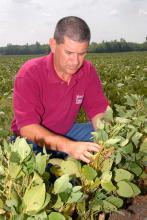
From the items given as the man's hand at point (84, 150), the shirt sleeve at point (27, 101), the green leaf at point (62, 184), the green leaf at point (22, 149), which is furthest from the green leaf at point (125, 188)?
the shirt sleeve at point (27, 101)

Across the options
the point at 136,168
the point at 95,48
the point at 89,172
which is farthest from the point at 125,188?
the point at 95,48

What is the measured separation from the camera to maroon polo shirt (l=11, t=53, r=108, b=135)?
279 cm

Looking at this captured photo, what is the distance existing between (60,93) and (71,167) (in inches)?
45.7

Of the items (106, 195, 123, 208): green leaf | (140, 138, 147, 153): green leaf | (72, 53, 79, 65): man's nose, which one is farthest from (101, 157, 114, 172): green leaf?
A: (72, 53, 79, 65): man's nose

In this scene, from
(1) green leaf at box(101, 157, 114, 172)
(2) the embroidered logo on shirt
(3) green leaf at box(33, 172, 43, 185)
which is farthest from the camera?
(2) the embroidered logo on shirt

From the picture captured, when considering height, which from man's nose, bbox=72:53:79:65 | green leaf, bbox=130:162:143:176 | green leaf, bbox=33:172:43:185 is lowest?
green leaf, bbox=130:162:143:176

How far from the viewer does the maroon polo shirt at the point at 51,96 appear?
2.79 meters

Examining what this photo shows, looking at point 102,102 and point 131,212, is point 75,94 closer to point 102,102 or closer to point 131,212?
point 102,102

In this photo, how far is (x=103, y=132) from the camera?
1.98m

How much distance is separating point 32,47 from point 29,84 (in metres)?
62.7

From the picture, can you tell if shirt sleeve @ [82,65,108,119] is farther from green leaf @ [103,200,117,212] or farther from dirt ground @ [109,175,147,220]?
green leaf @ [103,200,117,212]

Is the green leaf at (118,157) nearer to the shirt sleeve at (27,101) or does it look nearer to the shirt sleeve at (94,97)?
the shirt sleeve at (27,101)

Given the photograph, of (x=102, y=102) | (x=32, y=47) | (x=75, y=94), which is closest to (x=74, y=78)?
(x=75, y=94)

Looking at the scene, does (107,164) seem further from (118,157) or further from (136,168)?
(136,168)
